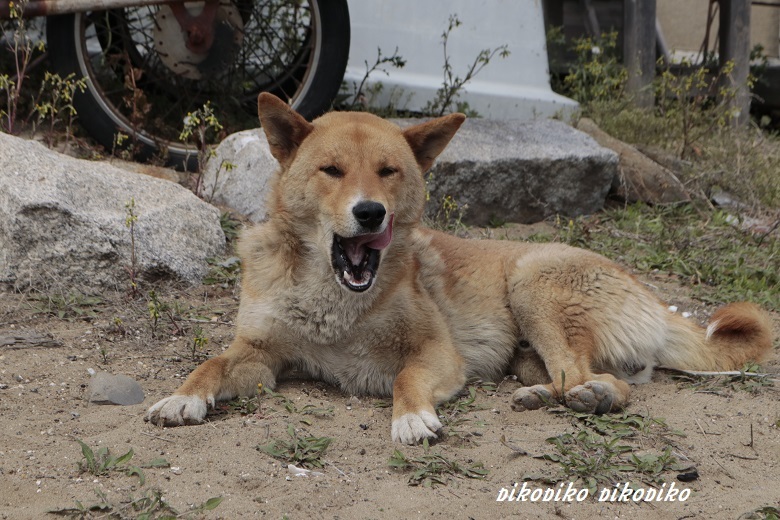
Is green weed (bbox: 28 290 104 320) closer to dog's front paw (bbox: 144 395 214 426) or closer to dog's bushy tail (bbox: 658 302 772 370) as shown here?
dog's front paw (bbox: 144 395 214 426)

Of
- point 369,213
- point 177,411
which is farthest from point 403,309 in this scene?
point 177,411

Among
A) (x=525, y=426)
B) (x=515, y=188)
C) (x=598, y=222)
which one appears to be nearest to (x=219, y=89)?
(x=515, y=188)

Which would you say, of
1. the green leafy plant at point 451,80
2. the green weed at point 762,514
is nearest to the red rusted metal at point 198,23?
the green leafy plant at point 451,80

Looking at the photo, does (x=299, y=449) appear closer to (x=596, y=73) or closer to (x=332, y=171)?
(x=332, y=171)

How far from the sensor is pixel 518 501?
3107 mm

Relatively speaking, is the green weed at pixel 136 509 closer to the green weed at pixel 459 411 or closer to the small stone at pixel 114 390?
the small stone at pixel 114 390

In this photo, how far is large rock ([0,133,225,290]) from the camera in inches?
191

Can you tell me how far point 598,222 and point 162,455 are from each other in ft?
15.7

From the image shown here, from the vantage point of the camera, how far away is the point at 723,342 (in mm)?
4641

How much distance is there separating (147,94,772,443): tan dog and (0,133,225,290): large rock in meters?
1.01

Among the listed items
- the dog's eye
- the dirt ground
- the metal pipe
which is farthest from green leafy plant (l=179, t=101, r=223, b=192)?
the dog's eye

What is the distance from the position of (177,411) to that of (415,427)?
989mm

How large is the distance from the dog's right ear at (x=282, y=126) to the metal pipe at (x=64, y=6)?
104 inches

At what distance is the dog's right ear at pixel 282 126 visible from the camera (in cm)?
405
